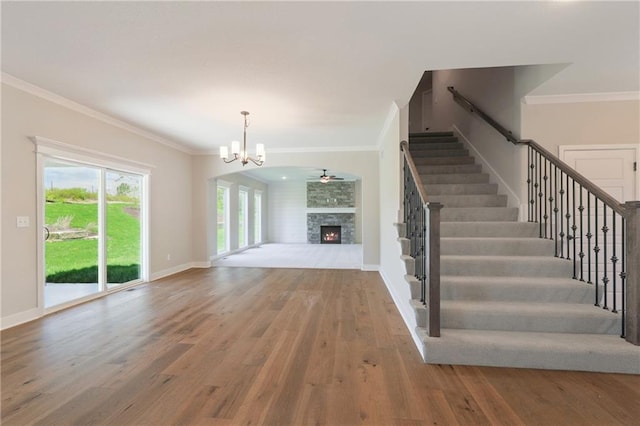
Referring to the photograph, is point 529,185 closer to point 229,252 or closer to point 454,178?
point 454,178

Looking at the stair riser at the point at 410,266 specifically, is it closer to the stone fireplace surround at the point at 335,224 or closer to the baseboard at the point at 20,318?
the baseboard at the point at 20,318

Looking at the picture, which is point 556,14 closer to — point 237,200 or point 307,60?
point 307,60

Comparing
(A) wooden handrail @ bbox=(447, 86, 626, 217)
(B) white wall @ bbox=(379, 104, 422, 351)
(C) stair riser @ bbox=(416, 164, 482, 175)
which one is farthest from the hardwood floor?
(C) stair riser @ bbox=(416, 164, 482, 175)

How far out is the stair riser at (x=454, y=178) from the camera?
4.35m

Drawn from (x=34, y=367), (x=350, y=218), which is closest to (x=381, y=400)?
(x=34, y=367)

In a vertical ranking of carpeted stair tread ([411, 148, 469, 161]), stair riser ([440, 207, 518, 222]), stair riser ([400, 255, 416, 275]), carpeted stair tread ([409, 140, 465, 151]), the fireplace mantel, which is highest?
carpeted stair tread ([409, 140, 465, 151])

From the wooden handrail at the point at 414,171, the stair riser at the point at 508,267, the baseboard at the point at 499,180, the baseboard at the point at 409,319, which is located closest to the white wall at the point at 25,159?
the baseboard at the point at 409,319

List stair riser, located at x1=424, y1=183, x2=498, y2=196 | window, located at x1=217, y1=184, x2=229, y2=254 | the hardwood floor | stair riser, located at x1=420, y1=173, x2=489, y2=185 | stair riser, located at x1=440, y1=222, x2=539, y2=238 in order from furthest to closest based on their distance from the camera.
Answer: window, located at x1=217, y1=184, x2=229, y2=254, stair riser, located at x1=420, y1=173, x2=489, y2=185, stair riser, located at x1=424, y1=183, x2=498, y2=196, stair riser, located at x1=440, y1=222, x2=539, y2=238, the hardwood floor

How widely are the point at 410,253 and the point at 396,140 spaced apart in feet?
5.14

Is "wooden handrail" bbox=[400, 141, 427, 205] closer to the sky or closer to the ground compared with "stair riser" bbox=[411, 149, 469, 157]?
closer to the ground

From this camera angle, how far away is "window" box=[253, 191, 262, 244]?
1081 centimetres

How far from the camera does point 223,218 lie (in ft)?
27.6

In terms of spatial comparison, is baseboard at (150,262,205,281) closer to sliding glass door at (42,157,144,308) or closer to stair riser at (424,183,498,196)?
sliding glass door at (42,157,144,308)

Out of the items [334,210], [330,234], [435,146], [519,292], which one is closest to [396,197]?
[519,292]
